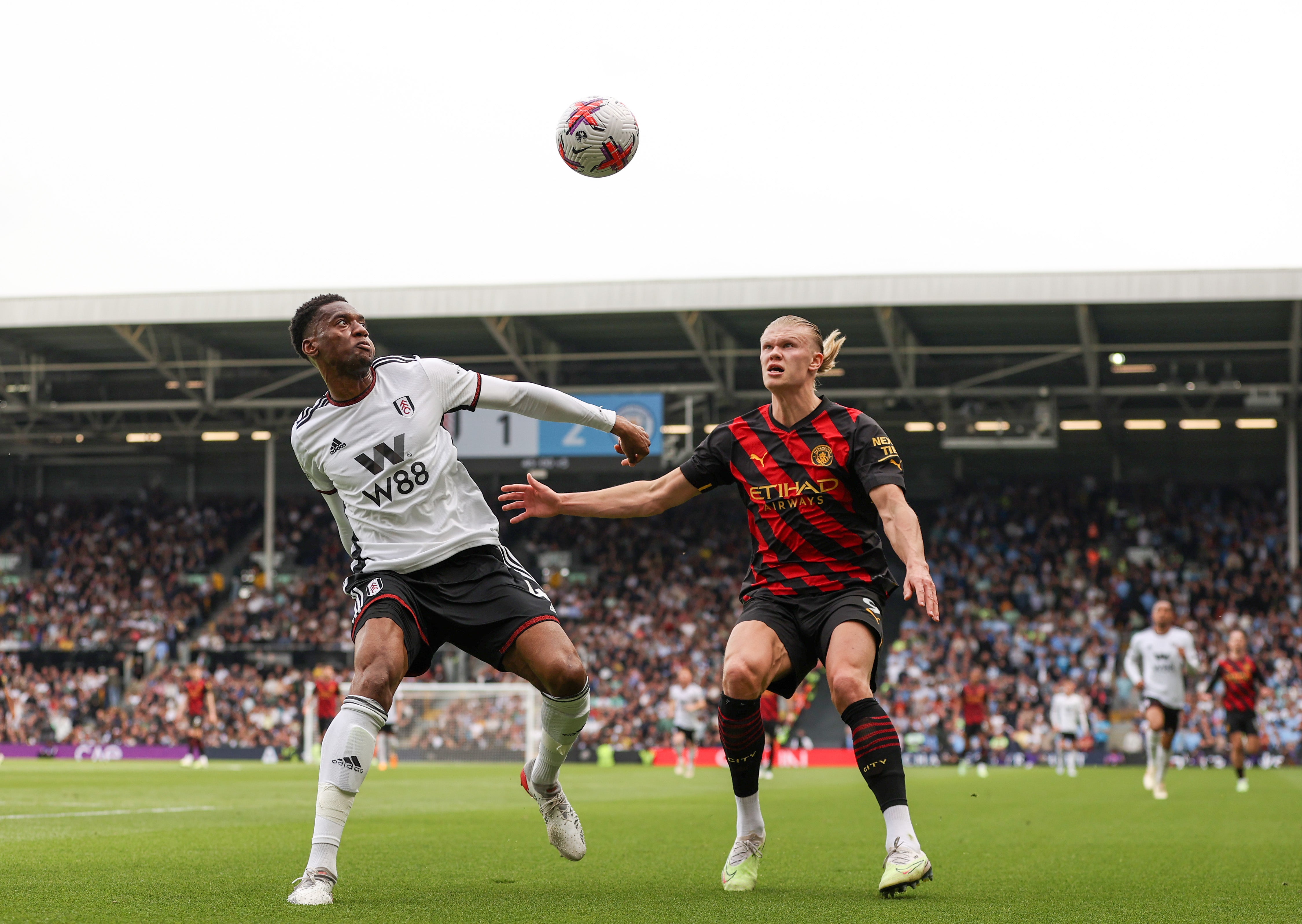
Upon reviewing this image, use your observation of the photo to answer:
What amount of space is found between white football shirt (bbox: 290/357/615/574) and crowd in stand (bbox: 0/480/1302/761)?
72.9 feet

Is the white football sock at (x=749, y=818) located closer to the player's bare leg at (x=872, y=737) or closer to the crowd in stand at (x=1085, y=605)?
the player's bare leg at (x=872, y=737)

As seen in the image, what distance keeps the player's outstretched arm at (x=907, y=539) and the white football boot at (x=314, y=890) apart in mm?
2287

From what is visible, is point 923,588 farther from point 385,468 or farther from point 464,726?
point 464,726

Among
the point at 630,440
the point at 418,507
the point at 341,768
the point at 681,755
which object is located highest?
the point at 630,440

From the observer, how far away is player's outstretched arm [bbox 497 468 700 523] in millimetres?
5930

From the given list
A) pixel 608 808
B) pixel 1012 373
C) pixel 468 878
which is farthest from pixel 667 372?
pixel 468 878

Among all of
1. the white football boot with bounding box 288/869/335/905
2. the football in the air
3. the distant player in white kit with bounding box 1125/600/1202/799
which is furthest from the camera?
the distant player in white kit with bounding box 1125/600/1202/799

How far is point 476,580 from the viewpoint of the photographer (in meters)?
5.57

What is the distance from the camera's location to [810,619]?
5.65 meters

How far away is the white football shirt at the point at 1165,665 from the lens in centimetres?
1512

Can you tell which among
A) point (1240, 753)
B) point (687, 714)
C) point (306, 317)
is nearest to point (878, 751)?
point (306, 317)

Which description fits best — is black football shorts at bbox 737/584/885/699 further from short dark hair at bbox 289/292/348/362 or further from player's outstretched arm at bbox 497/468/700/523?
short dark hair at bbox 289/292/348/362

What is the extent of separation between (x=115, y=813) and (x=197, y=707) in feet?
49.7

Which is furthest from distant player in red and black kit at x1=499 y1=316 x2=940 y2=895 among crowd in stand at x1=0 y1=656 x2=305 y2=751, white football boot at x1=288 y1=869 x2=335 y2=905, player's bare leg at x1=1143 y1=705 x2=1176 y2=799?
crowd in stand at x1=0 y1=656 x2=305 y2=751
